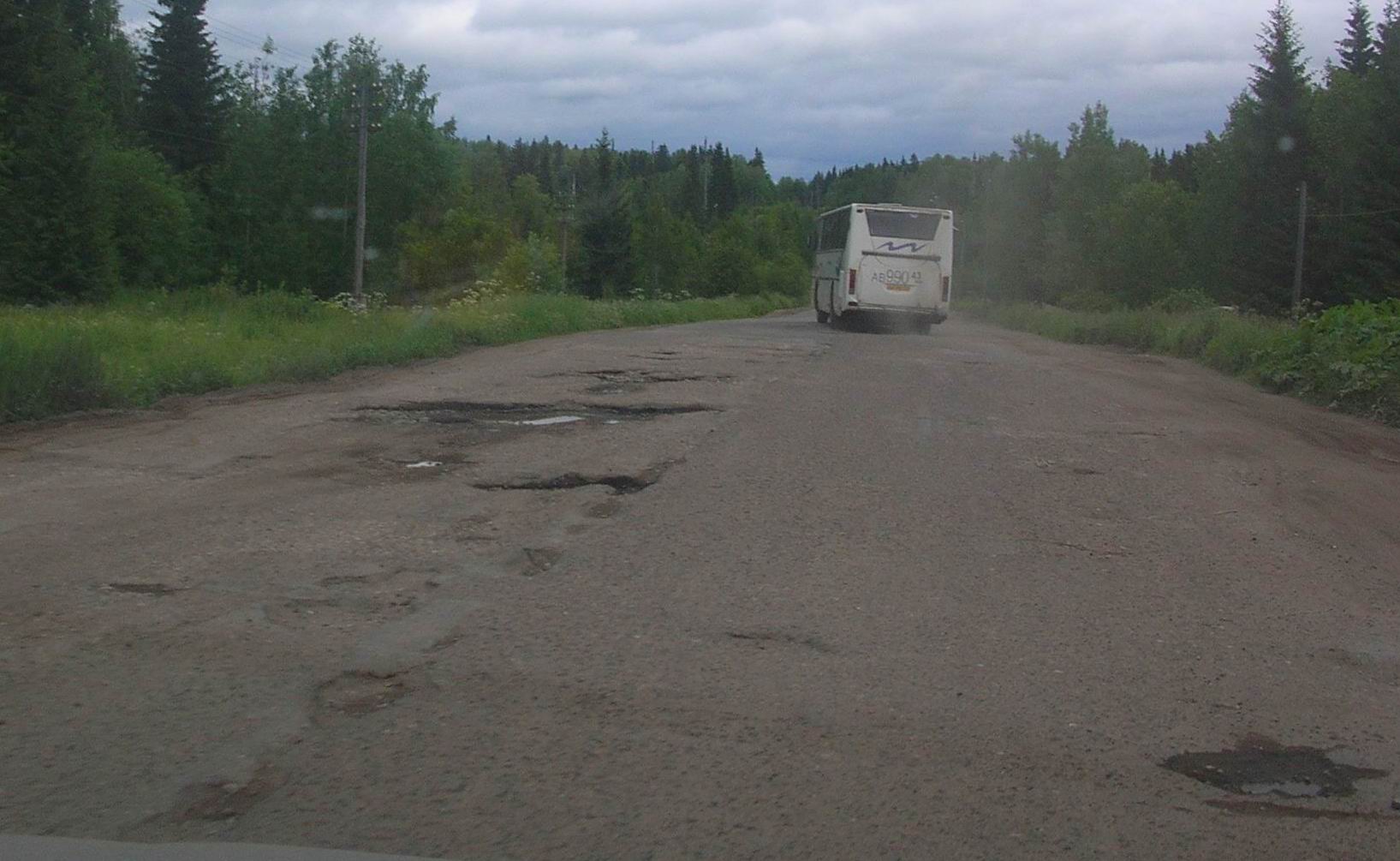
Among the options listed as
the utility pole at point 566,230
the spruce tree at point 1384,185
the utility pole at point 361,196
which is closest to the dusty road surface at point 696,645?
the utility pole at point 361,196

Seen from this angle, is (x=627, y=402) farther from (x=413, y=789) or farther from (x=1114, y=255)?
(x=1114, y=255)

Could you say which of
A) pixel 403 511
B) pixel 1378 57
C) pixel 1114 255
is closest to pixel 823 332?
pixel 403 511

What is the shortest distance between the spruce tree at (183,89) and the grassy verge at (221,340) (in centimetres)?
3259

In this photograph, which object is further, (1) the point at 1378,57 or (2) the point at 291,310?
(1) the point at 1378,57

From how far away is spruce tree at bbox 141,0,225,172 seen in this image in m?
→ 62.7

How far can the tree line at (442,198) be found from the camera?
46.8 metres

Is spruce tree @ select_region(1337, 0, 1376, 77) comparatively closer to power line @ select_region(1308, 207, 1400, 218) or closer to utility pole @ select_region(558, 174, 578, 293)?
power line @ select_region(1308, 207, 1400, 218)

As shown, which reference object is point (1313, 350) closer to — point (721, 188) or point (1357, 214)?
point (1357, 214)

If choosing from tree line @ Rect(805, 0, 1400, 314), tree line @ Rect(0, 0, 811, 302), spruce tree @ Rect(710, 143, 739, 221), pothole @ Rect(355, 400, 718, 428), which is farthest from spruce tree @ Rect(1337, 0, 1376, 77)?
spruce tree @ Rect(710, 143, 739, 221)

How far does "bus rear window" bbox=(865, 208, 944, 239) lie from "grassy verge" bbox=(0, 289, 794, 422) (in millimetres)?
7833

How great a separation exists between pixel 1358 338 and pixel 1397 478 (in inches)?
318

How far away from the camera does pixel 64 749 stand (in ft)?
13.4

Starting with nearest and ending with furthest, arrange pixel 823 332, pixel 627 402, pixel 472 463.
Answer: pixel 472 463, pixel 627 402, pixel 823 332

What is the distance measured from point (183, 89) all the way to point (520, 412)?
60.8 meters
